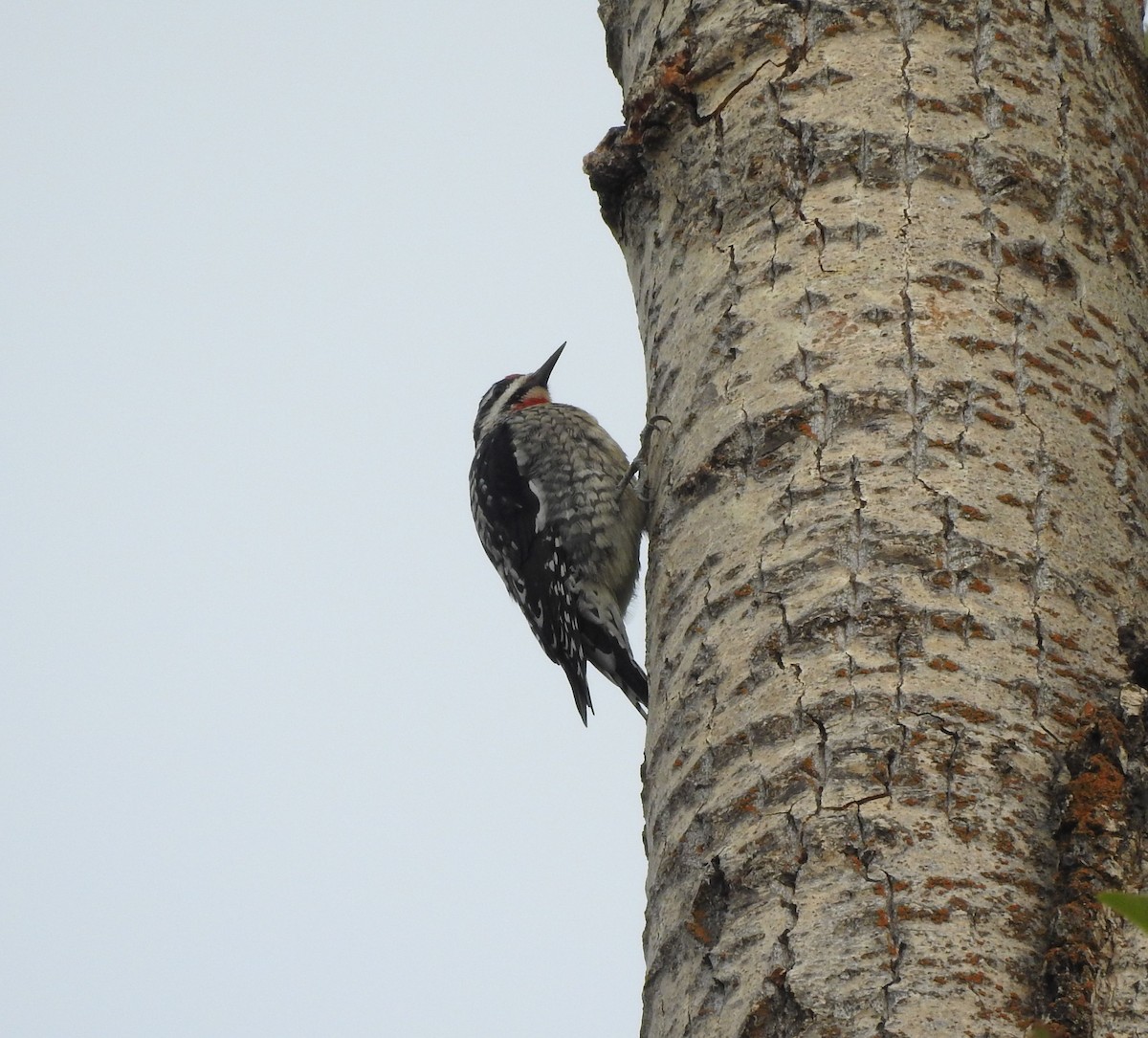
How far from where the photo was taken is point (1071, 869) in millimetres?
1660

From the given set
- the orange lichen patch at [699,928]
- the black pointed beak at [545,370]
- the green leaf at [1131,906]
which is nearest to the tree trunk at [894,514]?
the orange lichen patch at [699,928]

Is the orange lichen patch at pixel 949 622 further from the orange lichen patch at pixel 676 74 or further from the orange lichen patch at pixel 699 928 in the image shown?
the orange lichen patch at pixel 676 74

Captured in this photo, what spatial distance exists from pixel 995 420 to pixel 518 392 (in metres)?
3.85

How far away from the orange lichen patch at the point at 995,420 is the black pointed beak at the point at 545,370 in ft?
12.5

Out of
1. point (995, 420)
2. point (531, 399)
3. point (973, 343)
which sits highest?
point (531, 399)

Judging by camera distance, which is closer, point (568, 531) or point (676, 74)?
point (676, 74)

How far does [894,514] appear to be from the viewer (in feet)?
6.46

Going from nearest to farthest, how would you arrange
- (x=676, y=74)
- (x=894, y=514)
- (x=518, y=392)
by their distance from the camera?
(x=894, y=514), (x=676, y=74), (x=518, y=392)

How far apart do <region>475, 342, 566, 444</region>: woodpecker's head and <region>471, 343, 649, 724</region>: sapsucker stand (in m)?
0.50

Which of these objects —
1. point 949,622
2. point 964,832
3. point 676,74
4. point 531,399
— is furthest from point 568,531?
point 964,832

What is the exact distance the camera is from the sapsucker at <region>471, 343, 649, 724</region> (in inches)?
179

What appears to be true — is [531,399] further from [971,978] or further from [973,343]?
[971,978]

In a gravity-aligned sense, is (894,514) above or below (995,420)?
below

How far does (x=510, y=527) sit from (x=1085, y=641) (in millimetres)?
3231
